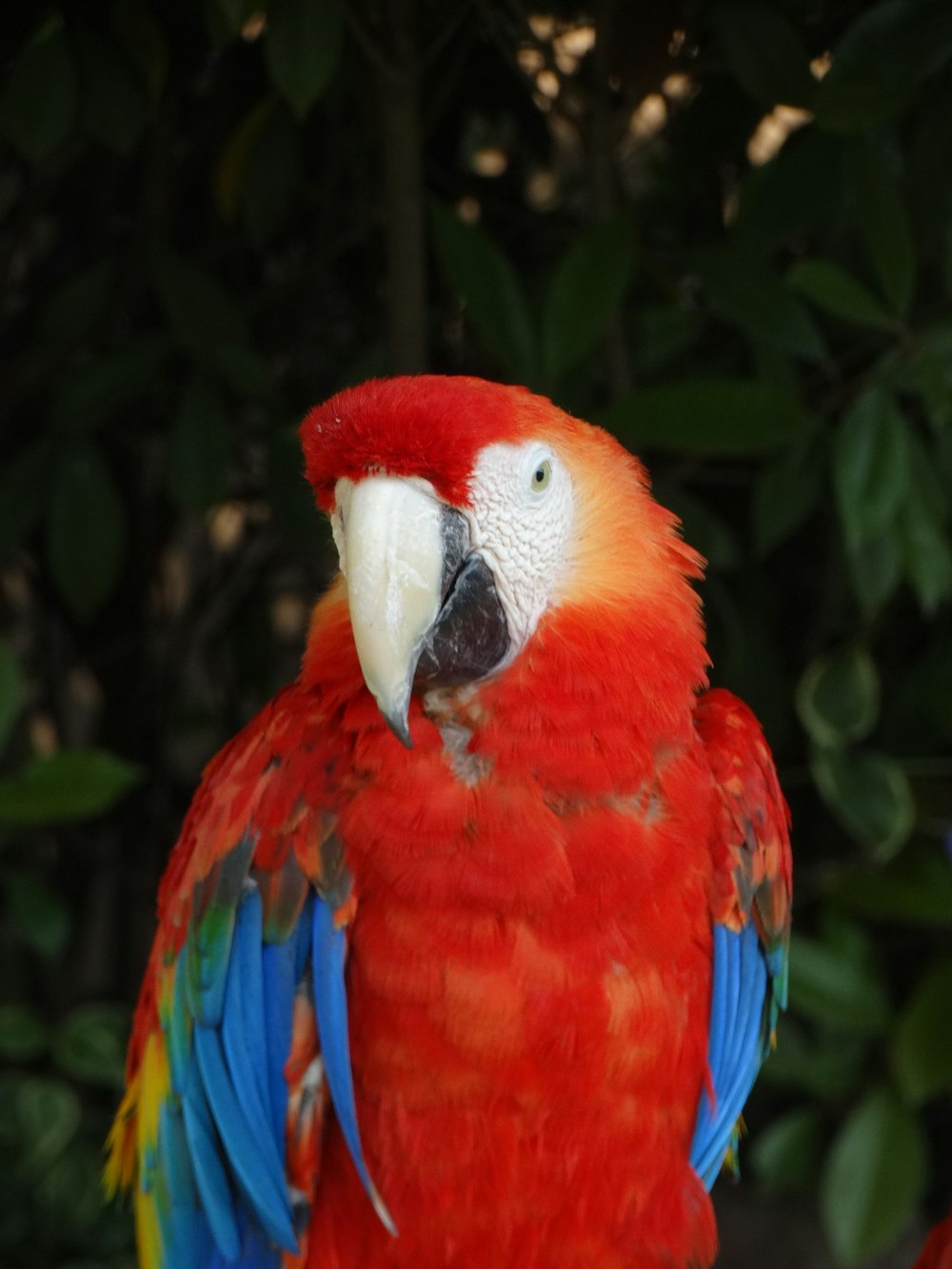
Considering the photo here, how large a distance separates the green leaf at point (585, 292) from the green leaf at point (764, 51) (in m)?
0.14

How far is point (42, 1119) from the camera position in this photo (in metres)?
1.16

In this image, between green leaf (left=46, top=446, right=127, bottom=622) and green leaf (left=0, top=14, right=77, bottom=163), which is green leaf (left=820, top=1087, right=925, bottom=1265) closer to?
green leaf (left=46, top=446, right=127, bottom=622)

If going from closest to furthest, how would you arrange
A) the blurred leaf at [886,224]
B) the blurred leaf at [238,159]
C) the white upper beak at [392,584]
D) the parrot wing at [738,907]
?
the white upper beak at [392,584], the parrot wing at [738,907], the blurred leaf at [886,224], the blurred leaf at [238,159]

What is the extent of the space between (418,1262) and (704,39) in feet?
3.16

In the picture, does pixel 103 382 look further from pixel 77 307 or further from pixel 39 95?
pixel 39 95

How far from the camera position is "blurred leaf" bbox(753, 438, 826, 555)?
106 centimetres

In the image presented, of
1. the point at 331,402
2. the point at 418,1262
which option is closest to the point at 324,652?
the point at 331,402

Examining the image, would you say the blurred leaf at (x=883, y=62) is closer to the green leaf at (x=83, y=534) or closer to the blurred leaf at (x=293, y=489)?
the blurred leaf at (x=293, y=489)

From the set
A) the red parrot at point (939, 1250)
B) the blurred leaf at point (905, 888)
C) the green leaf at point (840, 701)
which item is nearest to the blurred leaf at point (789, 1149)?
the blurred leaf at point (905, 888)

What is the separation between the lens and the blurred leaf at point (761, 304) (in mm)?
999

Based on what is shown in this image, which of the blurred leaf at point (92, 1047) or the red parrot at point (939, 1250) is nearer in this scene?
the red parrot at point (939, 1250)

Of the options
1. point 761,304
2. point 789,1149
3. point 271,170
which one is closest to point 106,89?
point 271,170

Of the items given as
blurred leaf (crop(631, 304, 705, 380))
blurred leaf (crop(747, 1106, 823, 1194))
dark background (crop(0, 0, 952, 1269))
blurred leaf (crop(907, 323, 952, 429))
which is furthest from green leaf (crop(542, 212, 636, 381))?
blurred leaf (crop(747, 1106, 823, 1194))

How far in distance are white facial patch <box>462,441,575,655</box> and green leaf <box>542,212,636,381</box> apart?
355 millimetres
